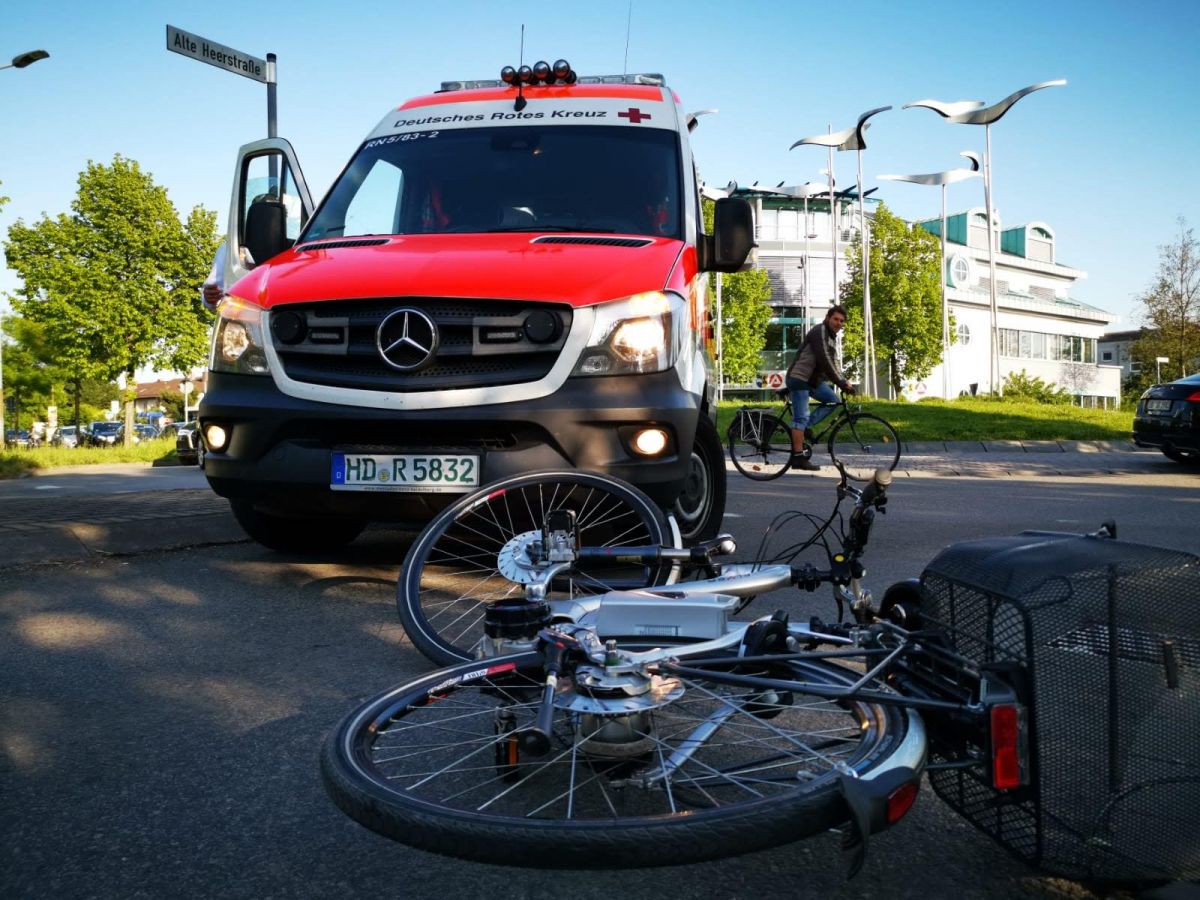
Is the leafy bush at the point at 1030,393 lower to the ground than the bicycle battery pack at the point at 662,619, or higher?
higher

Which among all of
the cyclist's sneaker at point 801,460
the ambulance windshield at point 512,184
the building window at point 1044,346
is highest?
the building window at point 1044,346

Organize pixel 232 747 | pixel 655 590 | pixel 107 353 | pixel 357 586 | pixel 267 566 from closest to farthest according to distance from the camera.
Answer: pixel 655 590, pixel 232 747, pixel 357 586, pixel 267 566, pixel 107 353

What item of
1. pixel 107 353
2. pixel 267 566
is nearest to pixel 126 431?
pixel 107 353

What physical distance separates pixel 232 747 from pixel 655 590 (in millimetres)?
1183

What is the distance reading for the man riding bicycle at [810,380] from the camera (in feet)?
42.7

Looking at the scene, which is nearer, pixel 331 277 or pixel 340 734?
pixel 340 734

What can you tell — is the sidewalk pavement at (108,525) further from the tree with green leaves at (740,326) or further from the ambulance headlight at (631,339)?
the tree with green leaves at (740,326)

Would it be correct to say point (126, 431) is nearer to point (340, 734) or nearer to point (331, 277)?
point (331, 277)

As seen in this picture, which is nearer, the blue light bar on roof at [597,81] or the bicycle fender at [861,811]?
the bicycle fender at [861,811]

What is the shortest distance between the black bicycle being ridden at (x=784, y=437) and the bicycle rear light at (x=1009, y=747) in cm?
1115

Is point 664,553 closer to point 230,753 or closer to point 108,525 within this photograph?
point 230,753

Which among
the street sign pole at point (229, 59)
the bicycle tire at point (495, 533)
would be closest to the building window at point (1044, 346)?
the street sign pole at point (229, 59)

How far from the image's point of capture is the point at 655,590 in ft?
8.50

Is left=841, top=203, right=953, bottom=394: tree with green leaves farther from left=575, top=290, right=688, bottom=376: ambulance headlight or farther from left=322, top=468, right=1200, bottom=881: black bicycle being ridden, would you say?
left=322, top=468, right=1200, bottom=881: black bicycle being ridden
